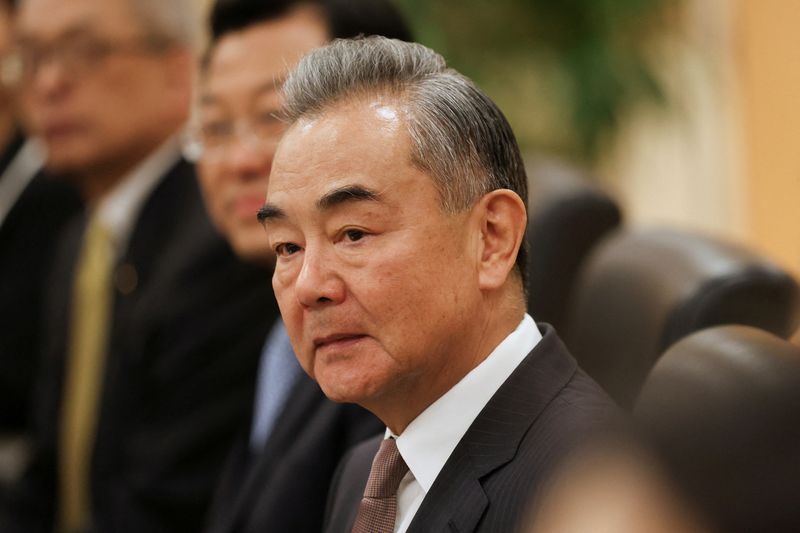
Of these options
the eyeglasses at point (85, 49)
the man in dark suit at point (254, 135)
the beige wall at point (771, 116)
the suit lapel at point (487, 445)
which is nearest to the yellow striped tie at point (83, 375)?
the eyeglasses at point (85, 49)

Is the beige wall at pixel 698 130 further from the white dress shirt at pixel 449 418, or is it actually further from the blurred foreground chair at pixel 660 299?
the white dress shirt at pixel 449 418

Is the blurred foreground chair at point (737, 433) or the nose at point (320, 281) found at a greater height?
the nose at point (320, 281)

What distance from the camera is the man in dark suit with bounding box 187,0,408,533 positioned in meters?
1.61

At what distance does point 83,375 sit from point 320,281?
1551 mm

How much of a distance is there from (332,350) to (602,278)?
0.76 metres

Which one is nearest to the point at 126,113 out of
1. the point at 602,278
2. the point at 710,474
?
the point at 602,278

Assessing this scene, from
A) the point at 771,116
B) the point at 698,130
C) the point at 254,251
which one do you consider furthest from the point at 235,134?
the point at 698,130

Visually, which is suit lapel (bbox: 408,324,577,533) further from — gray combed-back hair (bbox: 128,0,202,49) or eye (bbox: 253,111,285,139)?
gray combed-back hair (bbox: 128,0,202,49)

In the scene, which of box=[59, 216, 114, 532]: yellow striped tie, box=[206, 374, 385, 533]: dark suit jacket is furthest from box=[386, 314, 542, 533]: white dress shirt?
box=[59, 216, 114, 532]: yellow striped tie

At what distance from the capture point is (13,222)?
3066mm

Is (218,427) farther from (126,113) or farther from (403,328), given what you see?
(403,328)

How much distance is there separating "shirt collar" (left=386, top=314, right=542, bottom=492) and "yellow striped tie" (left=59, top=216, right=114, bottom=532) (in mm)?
1444

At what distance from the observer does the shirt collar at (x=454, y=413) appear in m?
1.01

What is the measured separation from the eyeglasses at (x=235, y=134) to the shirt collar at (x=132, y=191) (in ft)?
2.04
